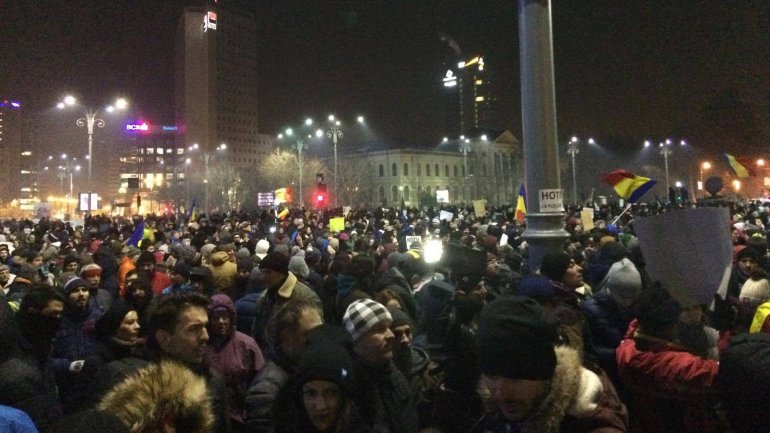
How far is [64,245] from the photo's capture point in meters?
14.0

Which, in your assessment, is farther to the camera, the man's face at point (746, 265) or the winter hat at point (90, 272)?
the winter hat at point (90, 272)

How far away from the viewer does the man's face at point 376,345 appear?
3.60 metres

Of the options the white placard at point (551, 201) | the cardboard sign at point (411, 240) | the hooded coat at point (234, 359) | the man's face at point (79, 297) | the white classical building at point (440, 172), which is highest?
the white classical building at point (440, 172)

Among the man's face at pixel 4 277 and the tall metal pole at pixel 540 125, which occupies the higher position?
the tall metal pole at pixel 540 125

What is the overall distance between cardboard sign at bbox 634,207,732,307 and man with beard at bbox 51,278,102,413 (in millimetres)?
4421

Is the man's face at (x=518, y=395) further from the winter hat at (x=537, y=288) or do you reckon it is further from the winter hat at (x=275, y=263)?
the winter hat at (x=275, y=263)

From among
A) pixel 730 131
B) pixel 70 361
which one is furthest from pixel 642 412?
pixel 730 131

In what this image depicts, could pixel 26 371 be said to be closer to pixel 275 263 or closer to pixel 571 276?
pixel 275 263

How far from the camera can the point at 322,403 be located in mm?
2822

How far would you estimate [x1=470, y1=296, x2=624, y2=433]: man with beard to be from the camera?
223cm

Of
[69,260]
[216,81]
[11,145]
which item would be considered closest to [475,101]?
[216,81]

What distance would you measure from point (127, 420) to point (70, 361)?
10.2 feet

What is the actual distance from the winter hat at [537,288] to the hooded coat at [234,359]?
212cm

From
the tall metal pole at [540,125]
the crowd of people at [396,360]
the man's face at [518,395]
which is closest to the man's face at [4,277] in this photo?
the crowd of people at [396,360]
